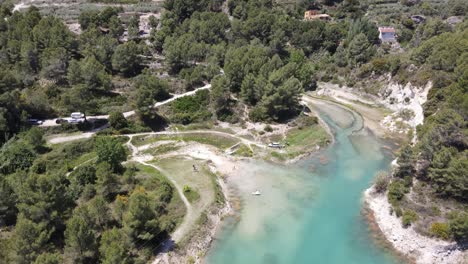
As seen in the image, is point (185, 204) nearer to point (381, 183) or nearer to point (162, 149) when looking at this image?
point (162, 149)

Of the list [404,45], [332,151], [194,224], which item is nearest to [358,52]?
[404,45]

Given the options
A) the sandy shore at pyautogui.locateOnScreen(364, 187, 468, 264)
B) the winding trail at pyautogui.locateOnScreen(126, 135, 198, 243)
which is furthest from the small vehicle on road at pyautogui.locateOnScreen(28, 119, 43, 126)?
the sandy shore at pyautogui.locateOnScreen(364, 187, 468, 264)

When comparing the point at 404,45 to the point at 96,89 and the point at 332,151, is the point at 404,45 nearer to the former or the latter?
the point at 332,151

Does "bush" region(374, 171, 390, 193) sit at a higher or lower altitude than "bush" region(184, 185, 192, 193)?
higher

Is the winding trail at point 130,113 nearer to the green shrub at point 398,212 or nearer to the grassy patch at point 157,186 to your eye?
the grassy patch at point 157,186

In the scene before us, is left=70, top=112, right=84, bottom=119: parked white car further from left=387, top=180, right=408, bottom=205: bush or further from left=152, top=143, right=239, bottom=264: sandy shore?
left=387, top=180, right=408, bottom=205: bush

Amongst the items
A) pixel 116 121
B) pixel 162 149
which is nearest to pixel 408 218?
pixel 162 149
